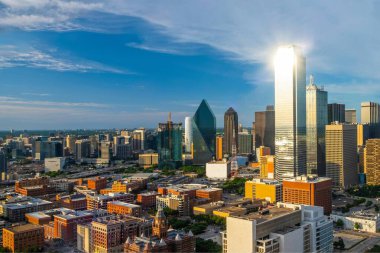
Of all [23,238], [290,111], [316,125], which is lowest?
[23,238]

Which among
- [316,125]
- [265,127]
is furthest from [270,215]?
[265,127]

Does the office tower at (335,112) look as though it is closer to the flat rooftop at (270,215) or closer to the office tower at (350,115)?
the office tower at (350,115)

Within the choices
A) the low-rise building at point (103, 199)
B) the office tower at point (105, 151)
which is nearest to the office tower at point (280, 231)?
the low-rise building at point (103, 199)

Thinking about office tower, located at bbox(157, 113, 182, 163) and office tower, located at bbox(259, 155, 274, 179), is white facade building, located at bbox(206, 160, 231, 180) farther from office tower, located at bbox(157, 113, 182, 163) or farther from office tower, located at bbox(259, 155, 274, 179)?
office tower, located at bbox(157, 113, 182, 163)

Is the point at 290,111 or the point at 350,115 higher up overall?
the point at 350,115

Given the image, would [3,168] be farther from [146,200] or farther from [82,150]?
[82,150]

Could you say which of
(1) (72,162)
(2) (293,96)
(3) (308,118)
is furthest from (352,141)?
(1) (72,162)
